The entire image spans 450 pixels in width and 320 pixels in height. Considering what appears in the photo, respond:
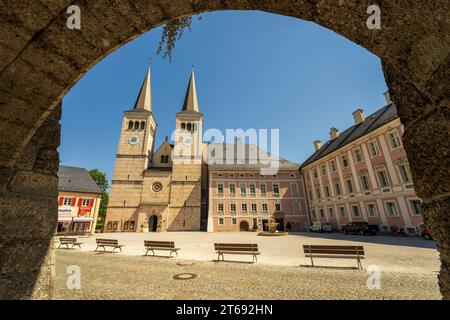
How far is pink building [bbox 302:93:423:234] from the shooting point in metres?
18.0

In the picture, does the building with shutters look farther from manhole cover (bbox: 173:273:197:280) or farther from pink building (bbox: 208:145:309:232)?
manhole cover (bbox: 173:273:197:280)

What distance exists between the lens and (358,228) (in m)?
19.7

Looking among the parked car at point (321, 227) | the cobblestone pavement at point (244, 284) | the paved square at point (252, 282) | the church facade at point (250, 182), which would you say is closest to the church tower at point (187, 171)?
the church facade at point (250, 182)

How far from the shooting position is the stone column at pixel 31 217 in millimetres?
1708

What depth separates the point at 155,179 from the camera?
36.4 m

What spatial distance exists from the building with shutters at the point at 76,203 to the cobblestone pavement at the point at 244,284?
25.0 m

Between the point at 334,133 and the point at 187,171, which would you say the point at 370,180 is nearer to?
the point at 334,133

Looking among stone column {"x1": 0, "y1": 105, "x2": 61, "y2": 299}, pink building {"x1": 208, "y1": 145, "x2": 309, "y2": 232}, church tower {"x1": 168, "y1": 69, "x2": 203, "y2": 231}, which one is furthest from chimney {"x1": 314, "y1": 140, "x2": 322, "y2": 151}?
stone column {"x1": 0, "y1": 105, "x2": 61, "y2": 299}

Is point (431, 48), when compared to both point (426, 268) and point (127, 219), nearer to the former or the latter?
point (426, 268)

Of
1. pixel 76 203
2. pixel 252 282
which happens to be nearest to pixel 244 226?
pixel 76 203

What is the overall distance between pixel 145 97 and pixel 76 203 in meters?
25.3

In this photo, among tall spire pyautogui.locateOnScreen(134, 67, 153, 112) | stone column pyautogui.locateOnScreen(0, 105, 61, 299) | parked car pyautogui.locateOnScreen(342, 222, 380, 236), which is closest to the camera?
stone column pyautogui.locateOnScreen(0, 105, 61, 299)

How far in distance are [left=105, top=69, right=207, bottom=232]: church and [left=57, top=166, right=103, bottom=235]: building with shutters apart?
376cm
